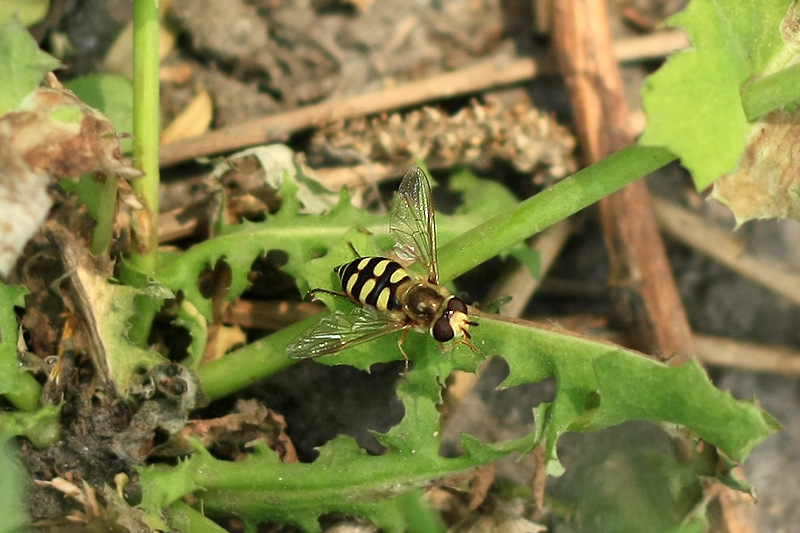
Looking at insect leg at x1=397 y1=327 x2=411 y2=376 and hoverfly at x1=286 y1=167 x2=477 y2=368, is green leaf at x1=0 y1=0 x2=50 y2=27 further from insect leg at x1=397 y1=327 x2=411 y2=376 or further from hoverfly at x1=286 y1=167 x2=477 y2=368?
insect leg at x1=397 y1=327 x2=411 y2=376

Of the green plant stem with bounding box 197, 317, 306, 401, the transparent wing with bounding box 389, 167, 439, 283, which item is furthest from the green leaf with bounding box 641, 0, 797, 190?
the green plant stem with bounding box 197, 317, 306, 401

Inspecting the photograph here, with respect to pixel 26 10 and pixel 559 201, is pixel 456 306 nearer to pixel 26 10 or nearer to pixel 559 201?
pixel 559 201

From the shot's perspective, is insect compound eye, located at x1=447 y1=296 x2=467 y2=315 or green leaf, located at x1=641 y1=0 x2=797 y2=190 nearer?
green leaf, located at x1=641 y1=0 x2=797 y2=190

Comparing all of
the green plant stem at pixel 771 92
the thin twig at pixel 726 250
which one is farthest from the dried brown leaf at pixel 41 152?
the thin twig at pixel 726 250

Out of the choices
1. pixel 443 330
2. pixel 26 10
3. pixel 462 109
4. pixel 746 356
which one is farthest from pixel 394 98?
pixel 746 356

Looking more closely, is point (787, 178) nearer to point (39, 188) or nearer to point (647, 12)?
point (647, 12)

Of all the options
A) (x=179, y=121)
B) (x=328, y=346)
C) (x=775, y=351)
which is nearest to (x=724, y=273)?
(x=775, y=351)

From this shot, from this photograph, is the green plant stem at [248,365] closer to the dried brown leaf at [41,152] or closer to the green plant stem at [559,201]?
the green plant stem at [559,201]
